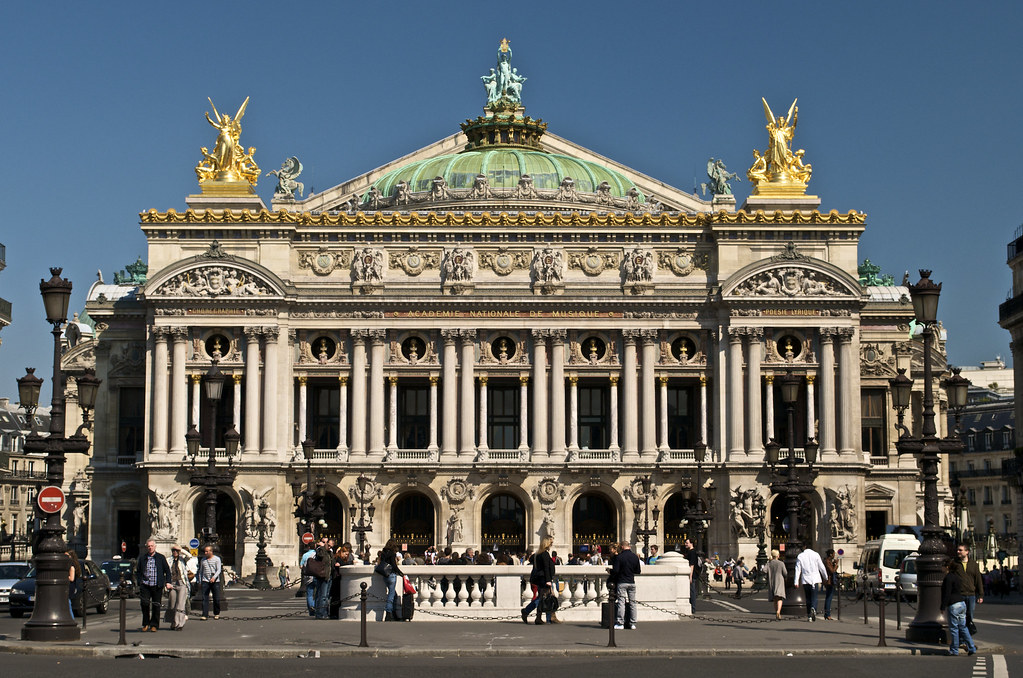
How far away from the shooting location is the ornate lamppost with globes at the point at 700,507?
7025cm

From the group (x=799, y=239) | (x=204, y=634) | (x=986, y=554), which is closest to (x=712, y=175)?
(x=799, y=239)

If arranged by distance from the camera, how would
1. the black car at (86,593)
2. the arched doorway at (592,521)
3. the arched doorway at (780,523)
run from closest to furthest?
the black car at (86,593) → the arched doorway at (780,523) → the arched doorway at (592,521)

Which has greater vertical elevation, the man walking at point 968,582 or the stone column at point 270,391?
the stone column at point 270,391

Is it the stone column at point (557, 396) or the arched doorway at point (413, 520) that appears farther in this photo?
the arched doorway at point (413, 520)

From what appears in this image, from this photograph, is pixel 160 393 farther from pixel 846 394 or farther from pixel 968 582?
pixel 968 582

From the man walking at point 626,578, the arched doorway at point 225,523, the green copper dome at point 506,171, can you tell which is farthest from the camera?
the green copper dome at point 506,171

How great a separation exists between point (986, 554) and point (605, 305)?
139ft

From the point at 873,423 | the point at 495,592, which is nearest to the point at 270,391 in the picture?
the point at 873,423

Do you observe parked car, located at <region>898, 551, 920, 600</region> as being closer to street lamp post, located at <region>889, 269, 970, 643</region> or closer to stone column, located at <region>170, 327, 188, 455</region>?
street lamp post, located at <region>889, 269, 970, 643</region>

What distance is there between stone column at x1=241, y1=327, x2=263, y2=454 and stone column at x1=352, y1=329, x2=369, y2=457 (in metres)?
4.90

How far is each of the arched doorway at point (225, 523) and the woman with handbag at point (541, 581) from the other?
4224 centimetres

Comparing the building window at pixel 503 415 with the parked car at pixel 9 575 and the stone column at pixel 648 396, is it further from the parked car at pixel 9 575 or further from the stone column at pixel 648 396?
the parked car at pixel 9 575

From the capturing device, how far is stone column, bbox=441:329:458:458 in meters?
82.8

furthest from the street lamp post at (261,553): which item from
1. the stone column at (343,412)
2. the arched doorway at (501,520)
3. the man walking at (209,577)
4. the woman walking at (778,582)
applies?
the woman walking at (778,582)
